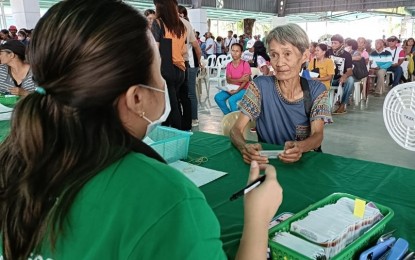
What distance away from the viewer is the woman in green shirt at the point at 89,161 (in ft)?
1.51

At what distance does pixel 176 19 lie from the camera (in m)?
3.22

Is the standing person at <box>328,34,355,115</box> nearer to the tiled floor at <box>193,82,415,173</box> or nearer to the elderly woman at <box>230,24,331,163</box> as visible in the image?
the tiled floor at <box>193,82,415,173</box>

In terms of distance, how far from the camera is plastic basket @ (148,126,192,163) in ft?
4.44

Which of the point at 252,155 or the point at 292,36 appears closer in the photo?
the point at 252,155

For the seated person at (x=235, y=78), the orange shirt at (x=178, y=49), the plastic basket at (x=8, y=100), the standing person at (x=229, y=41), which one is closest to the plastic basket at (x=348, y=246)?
the plastic basket at (x=8, y=100)

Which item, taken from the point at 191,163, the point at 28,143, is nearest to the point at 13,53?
the point at 191,163

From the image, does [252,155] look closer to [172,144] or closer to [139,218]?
[172,144]

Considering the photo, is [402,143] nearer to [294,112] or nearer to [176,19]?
[294,112]

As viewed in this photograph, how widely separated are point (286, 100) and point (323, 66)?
12.6 ft

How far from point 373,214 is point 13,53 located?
293cm

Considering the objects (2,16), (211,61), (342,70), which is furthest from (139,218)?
(2,16)

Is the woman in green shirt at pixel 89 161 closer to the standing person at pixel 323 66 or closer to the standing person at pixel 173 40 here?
the standing person at pixel 173 40

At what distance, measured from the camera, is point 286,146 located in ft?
4.59

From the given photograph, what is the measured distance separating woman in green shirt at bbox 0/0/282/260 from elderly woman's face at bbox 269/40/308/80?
1248 millimetres
